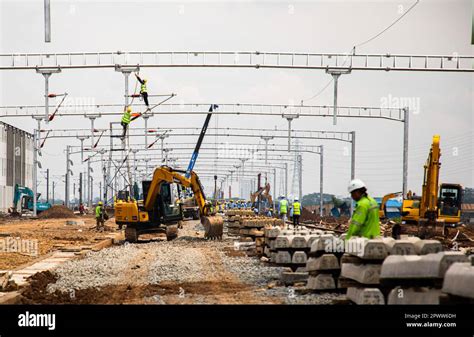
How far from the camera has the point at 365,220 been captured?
36.7 ft

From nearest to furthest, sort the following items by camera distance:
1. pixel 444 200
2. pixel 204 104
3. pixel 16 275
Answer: pixel 16 275
pixel 444 200
pixel 204 104

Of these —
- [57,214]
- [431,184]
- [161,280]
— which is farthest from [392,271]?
[57,214]

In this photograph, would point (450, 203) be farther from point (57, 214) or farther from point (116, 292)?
point (57, 214)

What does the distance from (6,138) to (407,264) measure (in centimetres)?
7527

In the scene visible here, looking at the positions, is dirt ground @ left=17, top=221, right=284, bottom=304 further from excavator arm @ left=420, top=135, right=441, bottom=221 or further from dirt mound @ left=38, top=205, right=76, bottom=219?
dirt mound @ left=38, top=205, right=76, bottom=219

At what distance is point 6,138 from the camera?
79.9 meters

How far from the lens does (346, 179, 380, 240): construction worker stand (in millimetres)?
11094

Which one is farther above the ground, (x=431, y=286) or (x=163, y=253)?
(x=431, y=286)

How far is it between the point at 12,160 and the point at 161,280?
70152mm

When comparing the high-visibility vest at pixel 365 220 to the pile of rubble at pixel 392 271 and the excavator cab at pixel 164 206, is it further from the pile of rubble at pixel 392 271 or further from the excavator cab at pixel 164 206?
the excavator cab at pixel 164 206
